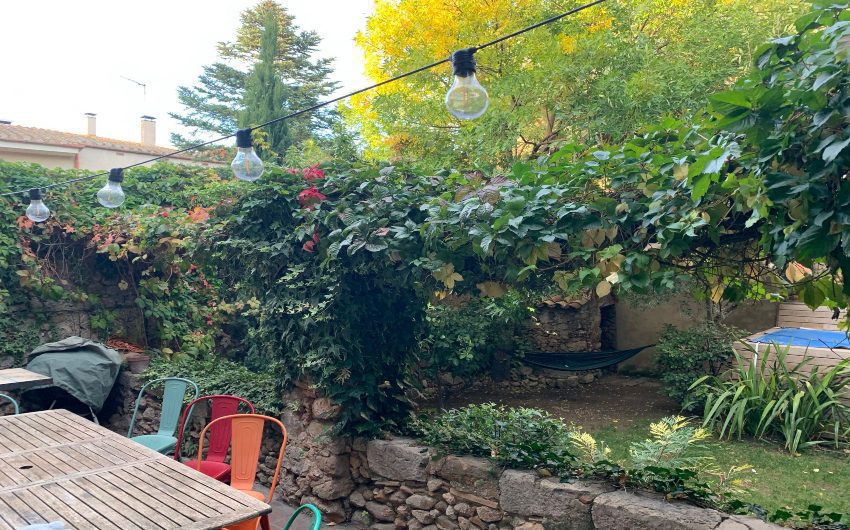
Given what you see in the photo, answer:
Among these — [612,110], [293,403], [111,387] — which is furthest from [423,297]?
[612,110]

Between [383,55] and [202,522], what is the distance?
358 inches

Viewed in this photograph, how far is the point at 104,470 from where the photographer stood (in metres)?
2.79

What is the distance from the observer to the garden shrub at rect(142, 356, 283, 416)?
4735 millimetres

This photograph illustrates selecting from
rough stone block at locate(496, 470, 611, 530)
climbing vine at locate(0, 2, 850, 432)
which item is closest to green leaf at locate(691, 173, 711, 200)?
climbing vine at locate(0, 2, 850, 432)

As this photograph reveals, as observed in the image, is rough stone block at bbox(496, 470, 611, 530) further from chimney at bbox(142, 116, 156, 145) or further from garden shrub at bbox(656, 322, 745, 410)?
chimney at bbox(142, 116, 156, 145)

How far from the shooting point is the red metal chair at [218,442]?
3822 mm

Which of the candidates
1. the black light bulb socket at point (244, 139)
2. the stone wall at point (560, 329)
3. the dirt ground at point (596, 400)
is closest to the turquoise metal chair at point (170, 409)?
the black light bulb socket at point (244, 139)

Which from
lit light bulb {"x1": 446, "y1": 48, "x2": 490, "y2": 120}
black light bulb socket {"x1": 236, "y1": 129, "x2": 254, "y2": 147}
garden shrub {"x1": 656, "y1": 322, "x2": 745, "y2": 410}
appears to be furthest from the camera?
garden shrub {"x1": 656, "y1": 322, "x2": 745, "y2": 410}

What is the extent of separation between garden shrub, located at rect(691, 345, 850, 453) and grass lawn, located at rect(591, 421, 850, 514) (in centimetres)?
17

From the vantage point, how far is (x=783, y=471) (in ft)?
15.7

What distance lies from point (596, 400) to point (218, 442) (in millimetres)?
4869

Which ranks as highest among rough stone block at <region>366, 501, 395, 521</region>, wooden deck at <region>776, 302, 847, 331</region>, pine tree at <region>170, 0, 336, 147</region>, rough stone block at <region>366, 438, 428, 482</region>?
pine tree at <region>170, 0, 336, 147</region>

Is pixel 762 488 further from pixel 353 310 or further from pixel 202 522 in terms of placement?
pixel 202 522

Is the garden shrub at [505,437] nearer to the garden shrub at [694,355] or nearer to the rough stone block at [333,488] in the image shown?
the rough stone block at [333,488]
